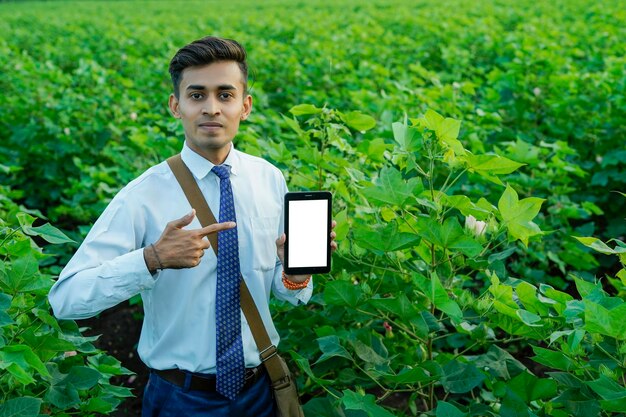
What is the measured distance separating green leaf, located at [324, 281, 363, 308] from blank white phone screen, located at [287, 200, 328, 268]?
178mm

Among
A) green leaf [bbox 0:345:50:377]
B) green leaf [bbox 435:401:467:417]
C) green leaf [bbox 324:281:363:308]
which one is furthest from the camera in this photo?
green leaf [bbox 324:281:363:308]

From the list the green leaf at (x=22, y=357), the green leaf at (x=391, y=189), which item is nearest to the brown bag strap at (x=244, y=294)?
the green leaf at (x=391, y=189)

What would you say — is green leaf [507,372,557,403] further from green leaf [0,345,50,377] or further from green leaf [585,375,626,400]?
green leaf [0,345,50,377]

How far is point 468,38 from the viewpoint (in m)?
9.02

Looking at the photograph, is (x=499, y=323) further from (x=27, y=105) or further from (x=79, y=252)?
(x=27, y=105)

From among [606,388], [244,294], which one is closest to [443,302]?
[606,388]

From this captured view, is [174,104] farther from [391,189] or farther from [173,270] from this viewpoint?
[391,189]

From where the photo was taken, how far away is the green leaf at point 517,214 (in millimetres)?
2035

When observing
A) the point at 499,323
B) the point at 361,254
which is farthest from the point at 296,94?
the point at 499,323

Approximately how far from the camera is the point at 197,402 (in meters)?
2.12

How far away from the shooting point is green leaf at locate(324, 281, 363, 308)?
7.26 feet

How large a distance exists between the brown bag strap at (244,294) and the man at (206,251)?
0.06 ft

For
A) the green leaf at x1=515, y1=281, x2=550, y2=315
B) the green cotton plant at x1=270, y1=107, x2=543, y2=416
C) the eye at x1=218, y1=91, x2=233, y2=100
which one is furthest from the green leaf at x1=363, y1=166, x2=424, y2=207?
the eye at x1=218, y1=91, x2=233, y2=100

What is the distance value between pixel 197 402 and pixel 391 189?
0.77 m
